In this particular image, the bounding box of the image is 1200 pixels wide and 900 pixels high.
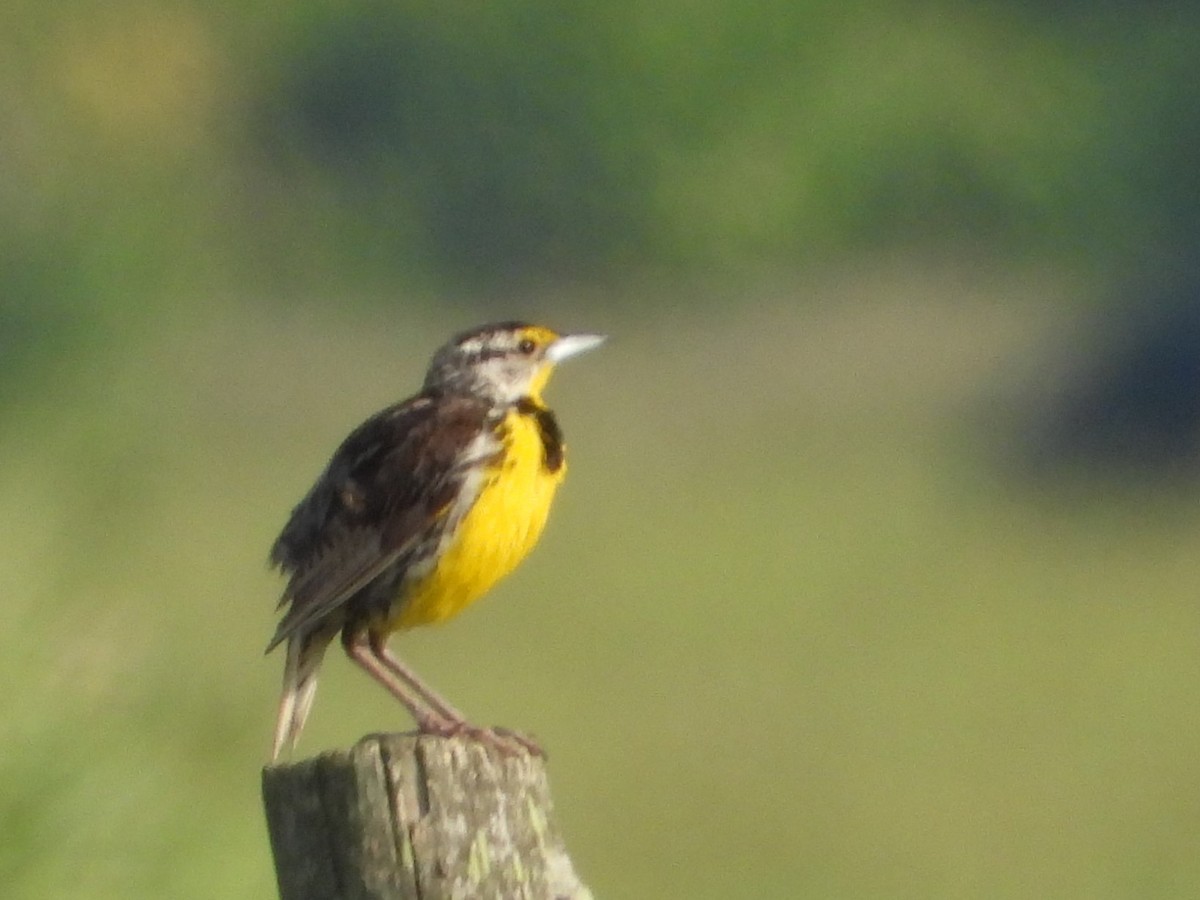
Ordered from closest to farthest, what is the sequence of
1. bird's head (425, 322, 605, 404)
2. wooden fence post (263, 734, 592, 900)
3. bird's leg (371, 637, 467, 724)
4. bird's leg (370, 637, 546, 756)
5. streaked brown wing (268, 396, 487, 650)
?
wooden fence post (263, 734, 592, 900) < bird's leg (370, 637, 546, 756) < streaked brown wing (268, 396, 487, 650) < bird's leg (371, 637, 467, 724) < bird's head (425, 322, 605, 404)

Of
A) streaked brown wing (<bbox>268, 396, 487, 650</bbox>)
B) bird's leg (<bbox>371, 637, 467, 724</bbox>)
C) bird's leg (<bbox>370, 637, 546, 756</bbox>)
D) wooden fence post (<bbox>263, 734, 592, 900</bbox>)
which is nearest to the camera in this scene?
wooden fence post (<bbox>263, 734, 592, 900</bbox>)

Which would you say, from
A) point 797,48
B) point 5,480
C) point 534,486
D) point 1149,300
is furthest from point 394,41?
point 534,486

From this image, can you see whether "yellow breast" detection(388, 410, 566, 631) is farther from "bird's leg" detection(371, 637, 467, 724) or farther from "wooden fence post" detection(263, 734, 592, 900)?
"wooden fence post" detection(263, 734, 592, 900)

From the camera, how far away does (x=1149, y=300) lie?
56.9ft

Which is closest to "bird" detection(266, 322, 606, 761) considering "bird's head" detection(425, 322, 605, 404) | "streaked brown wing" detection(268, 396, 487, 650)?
"streaked brown wing" detection(268, 396, 487, 650)

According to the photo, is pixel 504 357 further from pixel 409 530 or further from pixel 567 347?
pixel 409 530

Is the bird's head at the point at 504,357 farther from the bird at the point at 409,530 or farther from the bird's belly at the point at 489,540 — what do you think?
the bird's belly at the point at 489,540

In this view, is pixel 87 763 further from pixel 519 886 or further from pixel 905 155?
pixel 905 155

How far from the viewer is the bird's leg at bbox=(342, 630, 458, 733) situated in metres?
4.02

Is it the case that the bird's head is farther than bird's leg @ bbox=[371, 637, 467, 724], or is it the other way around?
the bird's head

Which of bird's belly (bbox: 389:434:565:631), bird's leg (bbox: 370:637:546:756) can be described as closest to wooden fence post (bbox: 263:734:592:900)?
bird's leg (bbox: 370:637:546:756)

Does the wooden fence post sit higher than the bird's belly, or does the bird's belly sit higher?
the bird's belly

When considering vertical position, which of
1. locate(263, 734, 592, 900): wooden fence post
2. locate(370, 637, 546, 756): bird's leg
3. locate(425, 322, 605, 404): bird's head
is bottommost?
locate(263, 734, 592, 900): wooden fence post

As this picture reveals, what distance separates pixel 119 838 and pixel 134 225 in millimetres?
12116
